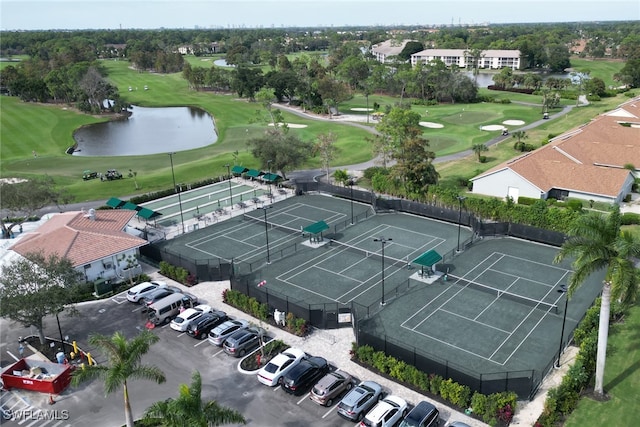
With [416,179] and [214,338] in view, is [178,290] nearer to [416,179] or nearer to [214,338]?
[214,338]

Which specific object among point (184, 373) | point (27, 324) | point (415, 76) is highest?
point (415, 76)

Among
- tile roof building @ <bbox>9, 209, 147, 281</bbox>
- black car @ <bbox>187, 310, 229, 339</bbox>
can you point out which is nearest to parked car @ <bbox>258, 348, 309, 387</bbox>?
black car @ <bbox>187, 310, 229, 339</bbox>

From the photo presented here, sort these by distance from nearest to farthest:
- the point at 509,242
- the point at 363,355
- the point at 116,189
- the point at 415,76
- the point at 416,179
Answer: the point at 363,355
the point at 509,242
the point at 416,179
the point at 116,189
the point at 415,76

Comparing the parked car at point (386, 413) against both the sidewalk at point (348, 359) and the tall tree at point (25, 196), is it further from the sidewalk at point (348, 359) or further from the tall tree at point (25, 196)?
the tall tree at point (25, 196)

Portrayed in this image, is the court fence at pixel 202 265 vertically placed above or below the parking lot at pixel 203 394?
above

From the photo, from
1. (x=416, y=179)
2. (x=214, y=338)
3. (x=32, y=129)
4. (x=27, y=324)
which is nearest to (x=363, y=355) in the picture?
(x=214, y=338)

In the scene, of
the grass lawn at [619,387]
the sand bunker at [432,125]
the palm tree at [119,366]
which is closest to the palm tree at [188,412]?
the palm tree at [119,366]
